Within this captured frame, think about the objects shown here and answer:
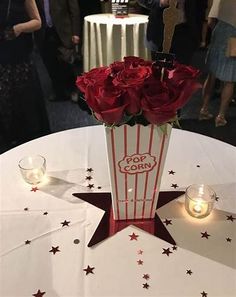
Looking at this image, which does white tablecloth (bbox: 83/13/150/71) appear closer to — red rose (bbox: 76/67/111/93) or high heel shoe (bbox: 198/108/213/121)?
high heel shoe (bbox: 198/108/213/121)

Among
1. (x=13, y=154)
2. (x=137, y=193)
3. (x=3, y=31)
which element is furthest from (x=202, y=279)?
(x=3, y=31)

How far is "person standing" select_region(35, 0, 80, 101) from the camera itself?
A: 9.20 ft

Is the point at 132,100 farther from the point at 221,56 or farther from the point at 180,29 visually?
the point at 221,56

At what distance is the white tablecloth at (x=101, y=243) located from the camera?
75cm

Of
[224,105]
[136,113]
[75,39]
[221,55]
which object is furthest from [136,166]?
[75,39]

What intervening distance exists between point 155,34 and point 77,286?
1786mm

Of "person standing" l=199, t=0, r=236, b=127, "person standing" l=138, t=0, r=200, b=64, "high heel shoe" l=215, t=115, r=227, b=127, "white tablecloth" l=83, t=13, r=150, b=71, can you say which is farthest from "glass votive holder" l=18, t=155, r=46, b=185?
"high heel shoe" l=215, t=115, r=227, b=127

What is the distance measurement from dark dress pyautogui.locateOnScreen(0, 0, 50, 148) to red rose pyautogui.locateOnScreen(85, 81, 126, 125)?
135cm

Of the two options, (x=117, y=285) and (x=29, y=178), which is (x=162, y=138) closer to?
(x=117, y=285)

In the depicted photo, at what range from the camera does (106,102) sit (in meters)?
0.71

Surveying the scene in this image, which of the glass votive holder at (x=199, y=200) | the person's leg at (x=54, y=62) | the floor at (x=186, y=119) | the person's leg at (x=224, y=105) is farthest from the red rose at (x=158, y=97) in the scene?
the person's leg at (x=54, y=62)

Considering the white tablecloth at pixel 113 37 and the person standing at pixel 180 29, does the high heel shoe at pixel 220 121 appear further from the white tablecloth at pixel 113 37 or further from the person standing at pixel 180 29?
the white tablecloth at pixel 113 37

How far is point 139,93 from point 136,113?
0.16 ft

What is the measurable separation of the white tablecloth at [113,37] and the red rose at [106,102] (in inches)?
67.4
